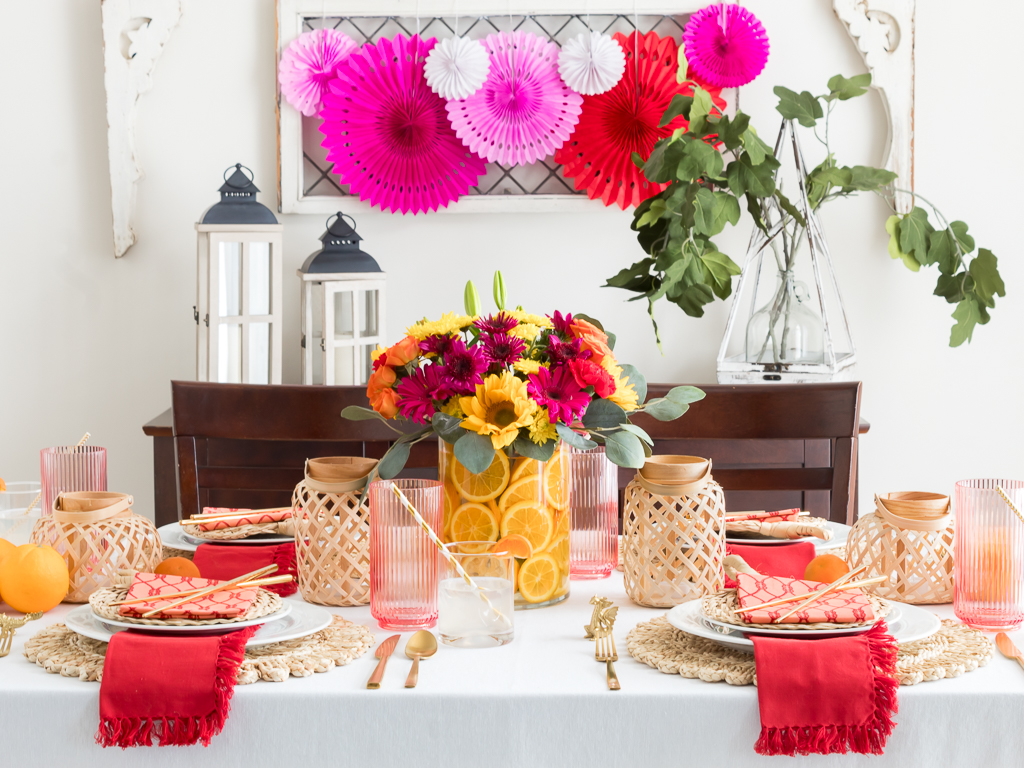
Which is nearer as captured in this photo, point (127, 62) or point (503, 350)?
point (503, 350)

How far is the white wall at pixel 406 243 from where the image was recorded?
2188 mm

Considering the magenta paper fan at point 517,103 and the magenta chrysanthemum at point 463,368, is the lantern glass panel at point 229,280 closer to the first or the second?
the magenta paper fan at point 517,103

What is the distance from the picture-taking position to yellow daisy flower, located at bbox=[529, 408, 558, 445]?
87 centimetres

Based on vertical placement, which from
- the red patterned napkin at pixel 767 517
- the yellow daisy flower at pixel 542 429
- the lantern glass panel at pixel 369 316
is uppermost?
the lantern glass panel at pixel 369 316

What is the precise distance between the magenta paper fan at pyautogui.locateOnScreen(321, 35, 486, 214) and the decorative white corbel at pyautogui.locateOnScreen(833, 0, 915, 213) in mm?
895

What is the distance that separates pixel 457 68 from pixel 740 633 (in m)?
1.64

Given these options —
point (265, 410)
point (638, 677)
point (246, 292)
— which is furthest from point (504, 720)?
point (246, 292)

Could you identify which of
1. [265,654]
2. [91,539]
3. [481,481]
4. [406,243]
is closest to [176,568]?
[91,539]

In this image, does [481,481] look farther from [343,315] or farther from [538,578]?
[343,315]

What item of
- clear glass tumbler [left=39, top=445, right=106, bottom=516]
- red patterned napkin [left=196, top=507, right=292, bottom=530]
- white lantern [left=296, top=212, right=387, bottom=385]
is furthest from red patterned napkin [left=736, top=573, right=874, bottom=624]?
white lantern [left=296, top=212, right=387, bottom=385]

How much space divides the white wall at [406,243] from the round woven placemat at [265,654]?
1471 millimetres

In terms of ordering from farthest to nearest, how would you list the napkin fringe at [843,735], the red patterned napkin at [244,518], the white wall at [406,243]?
1. the white wall at [406,243]
2. the red patterned napkin at [244,518]
3. the napkin fringe at [843,735]

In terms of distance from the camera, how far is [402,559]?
2.76 ft

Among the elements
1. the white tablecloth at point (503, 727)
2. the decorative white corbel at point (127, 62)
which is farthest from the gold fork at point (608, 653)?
the decorative white corbel at point (127, 62)
